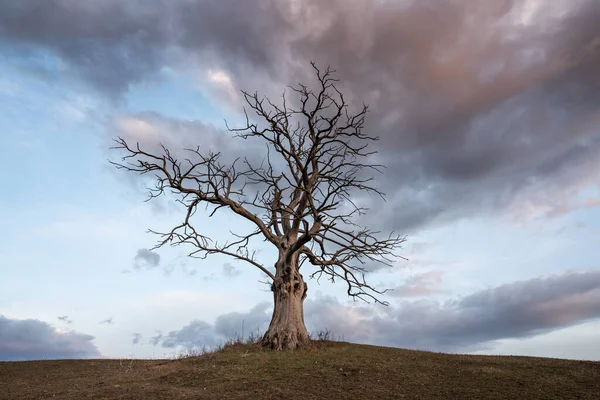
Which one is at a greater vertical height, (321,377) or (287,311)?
(287,311)

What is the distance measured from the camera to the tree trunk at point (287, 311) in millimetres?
17391

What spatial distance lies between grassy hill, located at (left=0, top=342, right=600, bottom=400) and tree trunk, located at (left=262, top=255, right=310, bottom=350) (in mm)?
658

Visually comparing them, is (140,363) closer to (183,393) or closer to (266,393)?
(183,393)

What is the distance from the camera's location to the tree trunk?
17.4 meters

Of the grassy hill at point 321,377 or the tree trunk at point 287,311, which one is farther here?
the tree trunk at point 287,311

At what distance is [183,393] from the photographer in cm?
1197

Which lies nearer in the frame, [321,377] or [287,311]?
[321,377]

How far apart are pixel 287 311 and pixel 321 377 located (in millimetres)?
4992

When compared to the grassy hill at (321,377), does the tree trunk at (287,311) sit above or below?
above

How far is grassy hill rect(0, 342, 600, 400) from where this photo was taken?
12.0 metres

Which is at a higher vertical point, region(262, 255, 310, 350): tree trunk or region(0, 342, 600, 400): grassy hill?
region(262, 255, 310, 350): tree trunk

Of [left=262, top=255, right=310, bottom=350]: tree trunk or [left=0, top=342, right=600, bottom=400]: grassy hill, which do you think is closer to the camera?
[left=0, top=342, right=600, bottom=400]: grassy hill

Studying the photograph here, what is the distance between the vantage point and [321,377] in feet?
43.1

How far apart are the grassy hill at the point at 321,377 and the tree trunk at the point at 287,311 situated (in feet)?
2.16
